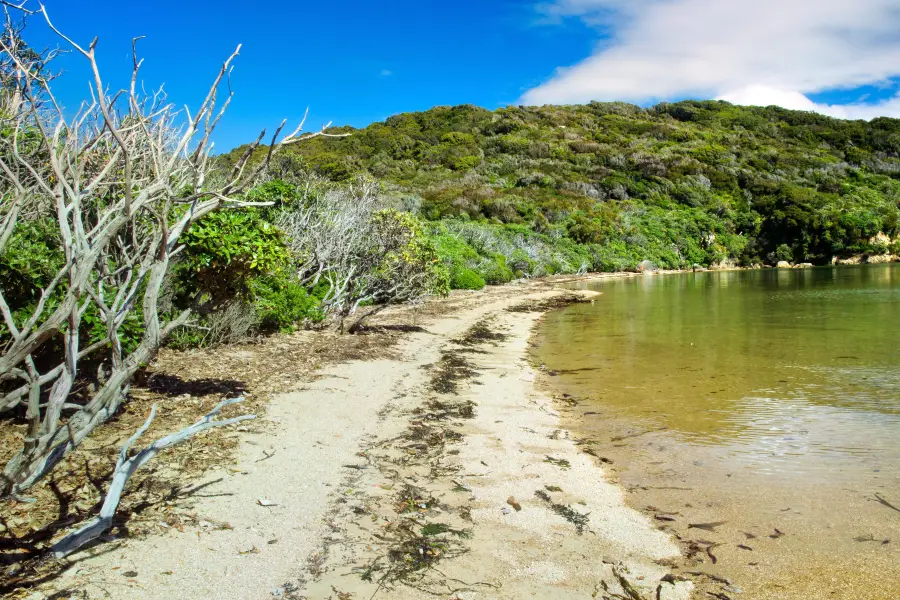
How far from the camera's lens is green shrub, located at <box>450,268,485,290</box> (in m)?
26.0

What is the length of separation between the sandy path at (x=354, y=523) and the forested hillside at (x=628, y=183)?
20182 mm

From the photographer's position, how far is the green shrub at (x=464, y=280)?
85.4ft

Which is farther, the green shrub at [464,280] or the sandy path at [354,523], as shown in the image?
the green shrub at [464,280]

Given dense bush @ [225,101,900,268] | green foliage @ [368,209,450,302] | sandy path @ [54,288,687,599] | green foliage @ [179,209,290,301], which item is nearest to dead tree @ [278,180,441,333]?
green foliage @ [368,209,450,302]

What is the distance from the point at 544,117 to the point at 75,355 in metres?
102

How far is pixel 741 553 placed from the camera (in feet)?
13.3

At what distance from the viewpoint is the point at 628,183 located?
66.4 meters

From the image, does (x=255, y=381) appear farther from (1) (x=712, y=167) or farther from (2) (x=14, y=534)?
(1) (x=712, y=167)

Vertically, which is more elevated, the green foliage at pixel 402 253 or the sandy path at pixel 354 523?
the green foliage at pixel 402 253

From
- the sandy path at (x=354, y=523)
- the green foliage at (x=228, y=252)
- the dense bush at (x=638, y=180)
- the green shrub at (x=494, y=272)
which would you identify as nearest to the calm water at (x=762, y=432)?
the sandy path at (x=354, y=523)

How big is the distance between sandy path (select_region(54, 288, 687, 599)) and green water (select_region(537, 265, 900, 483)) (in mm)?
1989

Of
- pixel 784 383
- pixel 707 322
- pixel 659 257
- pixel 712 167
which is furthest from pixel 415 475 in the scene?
pixel 712 167

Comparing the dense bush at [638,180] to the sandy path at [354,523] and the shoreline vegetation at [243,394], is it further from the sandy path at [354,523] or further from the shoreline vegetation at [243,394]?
the sandy path at [354,523]

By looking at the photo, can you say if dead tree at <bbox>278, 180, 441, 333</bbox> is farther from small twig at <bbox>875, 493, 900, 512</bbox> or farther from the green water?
small twig at <bbox>875, 493, 900, 512</bbox>
